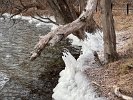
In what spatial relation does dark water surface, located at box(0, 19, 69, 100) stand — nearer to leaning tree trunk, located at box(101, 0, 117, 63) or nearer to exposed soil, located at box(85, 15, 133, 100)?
exposed soil, located at box(85, 15, 133, 100)

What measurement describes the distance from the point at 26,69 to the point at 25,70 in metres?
0.18

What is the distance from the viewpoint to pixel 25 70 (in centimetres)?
1557

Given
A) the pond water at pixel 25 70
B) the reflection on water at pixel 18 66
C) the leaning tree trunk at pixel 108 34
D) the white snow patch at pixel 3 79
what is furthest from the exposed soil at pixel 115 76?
the white snow patch at pixel 3 79

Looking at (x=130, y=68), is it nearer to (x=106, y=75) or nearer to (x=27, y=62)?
(x=106, y=75)

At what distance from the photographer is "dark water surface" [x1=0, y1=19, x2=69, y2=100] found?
12.0m

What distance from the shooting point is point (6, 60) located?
699 inches

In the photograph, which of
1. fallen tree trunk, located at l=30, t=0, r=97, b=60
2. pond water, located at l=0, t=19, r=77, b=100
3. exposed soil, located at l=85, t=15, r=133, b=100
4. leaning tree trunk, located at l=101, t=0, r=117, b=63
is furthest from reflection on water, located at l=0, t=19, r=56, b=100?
fallen tree trunk, located at l=30, t=0, r=97, b=60

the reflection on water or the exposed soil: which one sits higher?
the exposed soil

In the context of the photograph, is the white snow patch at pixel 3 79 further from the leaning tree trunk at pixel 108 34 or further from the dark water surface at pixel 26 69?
the leaning tree trunk at pixel 108 34

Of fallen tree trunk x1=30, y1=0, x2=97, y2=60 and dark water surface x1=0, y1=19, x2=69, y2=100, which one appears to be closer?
fallen tree trunk x1=30, y1=0, x2=97, y2=60

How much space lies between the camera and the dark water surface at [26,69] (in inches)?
474

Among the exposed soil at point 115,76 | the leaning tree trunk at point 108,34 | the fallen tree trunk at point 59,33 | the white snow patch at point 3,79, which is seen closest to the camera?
the fallen tree trunk at point 59,33

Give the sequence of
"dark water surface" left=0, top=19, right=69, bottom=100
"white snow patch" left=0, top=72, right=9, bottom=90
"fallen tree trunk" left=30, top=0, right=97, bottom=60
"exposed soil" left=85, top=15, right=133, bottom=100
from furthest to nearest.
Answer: "white snow patch" left=0, top=72, right=9, bottom=90 → "dark water surface" left=0, top=19, right=69, bottom=100 → "exposed soil" left=85, top=15, right=133, bottom=100 → "fallen tree trunk" left=30, top=0, right=97, bottom=60

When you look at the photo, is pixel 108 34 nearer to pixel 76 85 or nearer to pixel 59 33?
pixel 76 85
